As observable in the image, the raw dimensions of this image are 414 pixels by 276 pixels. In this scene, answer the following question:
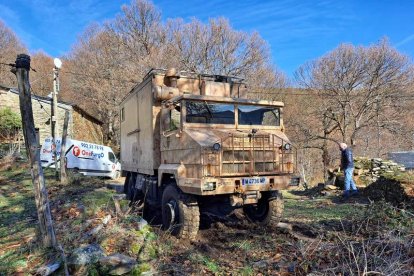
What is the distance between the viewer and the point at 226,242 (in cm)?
670

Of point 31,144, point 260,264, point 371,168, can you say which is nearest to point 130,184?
point 31,144

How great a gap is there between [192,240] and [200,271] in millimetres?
1642

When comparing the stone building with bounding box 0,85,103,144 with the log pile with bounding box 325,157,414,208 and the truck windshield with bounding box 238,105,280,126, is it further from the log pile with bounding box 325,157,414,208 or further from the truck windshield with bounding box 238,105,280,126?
the truck windshield with bounding box 238,105,280,126

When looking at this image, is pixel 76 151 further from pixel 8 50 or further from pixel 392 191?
pixel 8 50

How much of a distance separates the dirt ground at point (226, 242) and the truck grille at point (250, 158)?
125 centimetres

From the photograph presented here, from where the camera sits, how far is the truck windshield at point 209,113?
726 centimetres

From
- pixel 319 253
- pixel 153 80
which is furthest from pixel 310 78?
pixel 319 253

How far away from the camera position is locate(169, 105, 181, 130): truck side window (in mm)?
7341

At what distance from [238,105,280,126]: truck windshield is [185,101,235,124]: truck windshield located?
245 millimetres

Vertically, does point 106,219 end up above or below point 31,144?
below

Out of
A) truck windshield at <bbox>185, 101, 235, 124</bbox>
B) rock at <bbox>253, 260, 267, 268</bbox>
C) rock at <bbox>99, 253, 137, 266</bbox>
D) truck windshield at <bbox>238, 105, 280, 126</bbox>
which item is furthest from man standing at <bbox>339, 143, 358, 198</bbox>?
rock at <bbox>99, 253, 137, 266</bbox>

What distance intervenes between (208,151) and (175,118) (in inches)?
58.7

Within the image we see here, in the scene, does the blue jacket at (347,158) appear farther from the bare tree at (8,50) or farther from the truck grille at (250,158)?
the bare tree at (8,50)

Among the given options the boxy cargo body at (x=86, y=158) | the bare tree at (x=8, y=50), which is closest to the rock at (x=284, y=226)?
the boxy cargo body at (x=86, y=158)
